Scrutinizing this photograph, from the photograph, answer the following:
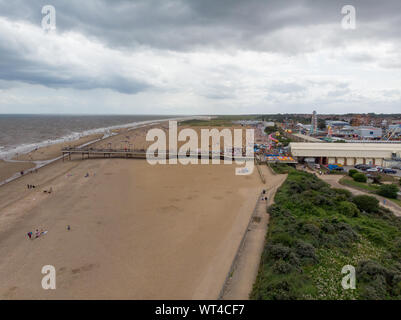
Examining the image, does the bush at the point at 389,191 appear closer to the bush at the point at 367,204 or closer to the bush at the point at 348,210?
the bush at the point at 367,204

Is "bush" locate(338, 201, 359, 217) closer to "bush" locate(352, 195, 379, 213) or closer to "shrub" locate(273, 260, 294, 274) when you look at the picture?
"bush" locate(352, 195, 379, 213)

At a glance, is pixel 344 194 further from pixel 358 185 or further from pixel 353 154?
pixel 353 154

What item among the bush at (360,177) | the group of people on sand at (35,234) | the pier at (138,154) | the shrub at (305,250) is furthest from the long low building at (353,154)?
the group of people on sand at (35,234)

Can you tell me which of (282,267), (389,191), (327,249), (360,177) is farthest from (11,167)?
(389,191)

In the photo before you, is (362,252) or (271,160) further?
(271,160)

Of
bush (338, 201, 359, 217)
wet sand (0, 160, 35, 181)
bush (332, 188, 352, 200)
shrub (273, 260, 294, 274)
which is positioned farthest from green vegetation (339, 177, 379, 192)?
wet sand (0, 160, 35, 181)
